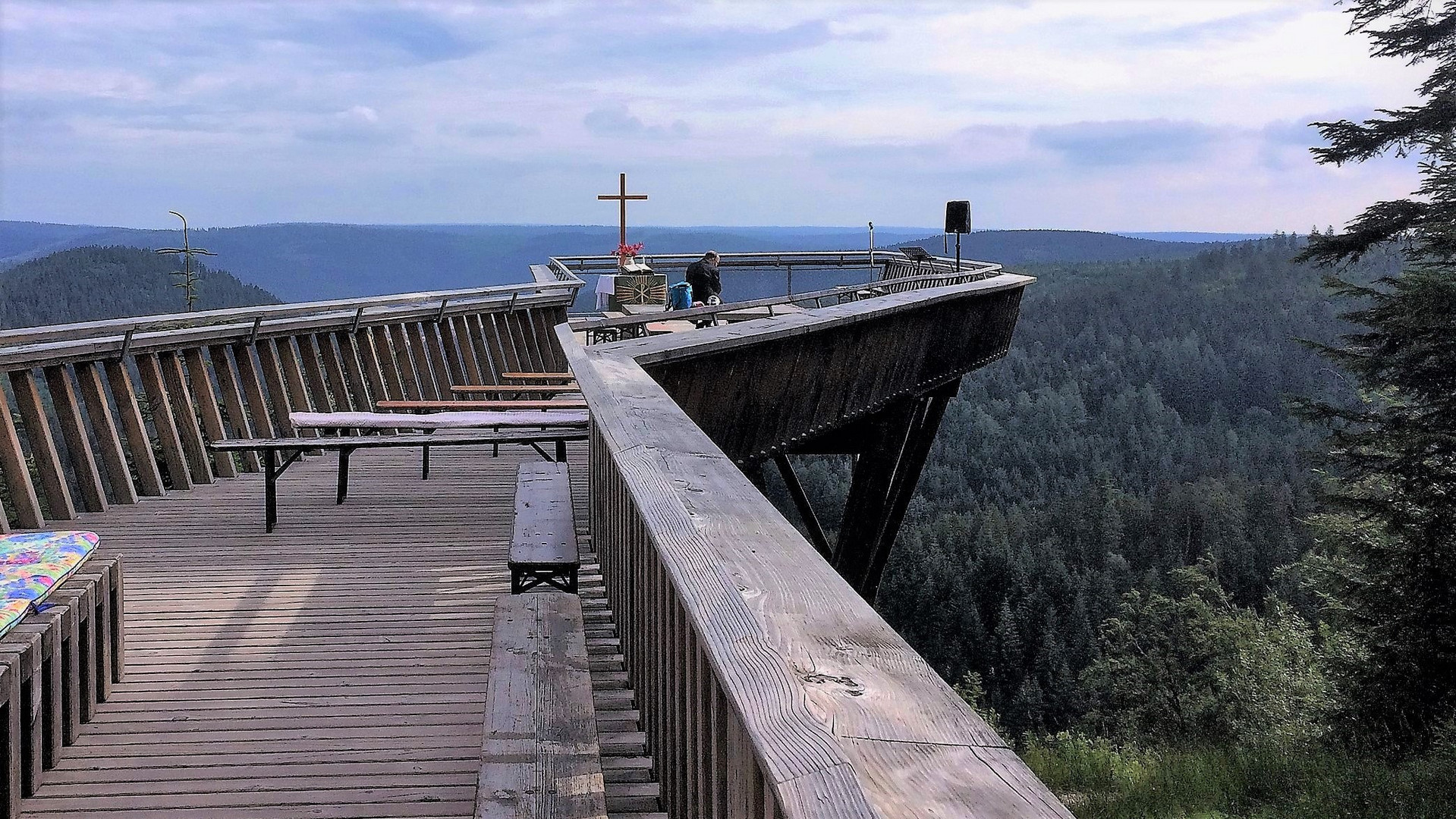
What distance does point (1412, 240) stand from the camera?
2562 centimetres

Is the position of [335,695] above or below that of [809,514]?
above

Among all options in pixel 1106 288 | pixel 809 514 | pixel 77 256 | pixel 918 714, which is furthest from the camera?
pixel 1106 288

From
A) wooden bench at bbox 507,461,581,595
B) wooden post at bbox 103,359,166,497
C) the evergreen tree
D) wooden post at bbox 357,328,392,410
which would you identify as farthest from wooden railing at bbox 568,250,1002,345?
the evergreen tree

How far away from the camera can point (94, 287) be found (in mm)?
Result: 69000

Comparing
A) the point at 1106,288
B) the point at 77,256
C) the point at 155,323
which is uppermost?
the point at 155,323

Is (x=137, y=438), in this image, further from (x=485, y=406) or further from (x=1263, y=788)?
(x=1263, y=788)

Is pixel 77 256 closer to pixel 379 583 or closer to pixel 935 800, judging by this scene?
pixel 379 583

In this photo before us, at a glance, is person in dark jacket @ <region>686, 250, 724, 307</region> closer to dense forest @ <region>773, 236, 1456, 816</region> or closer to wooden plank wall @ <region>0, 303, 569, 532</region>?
wooden plank wall @ <region>0, 303, 569, 532</region>

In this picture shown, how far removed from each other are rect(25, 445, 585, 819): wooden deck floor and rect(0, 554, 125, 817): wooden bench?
0.08 metres

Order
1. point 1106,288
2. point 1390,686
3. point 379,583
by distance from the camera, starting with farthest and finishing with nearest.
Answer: point 1106,288 < point 1390,686 < point 379,583

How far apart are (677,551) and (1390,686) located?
21.1 metres

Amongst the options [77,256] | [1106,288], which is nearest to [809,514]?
[77,256]

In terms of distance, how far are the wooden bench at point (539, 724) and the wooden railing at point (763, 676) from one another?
19cm

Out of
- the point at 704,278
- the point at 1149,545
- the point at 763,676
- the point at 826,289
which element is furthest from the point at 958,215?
the point at 1149,545
